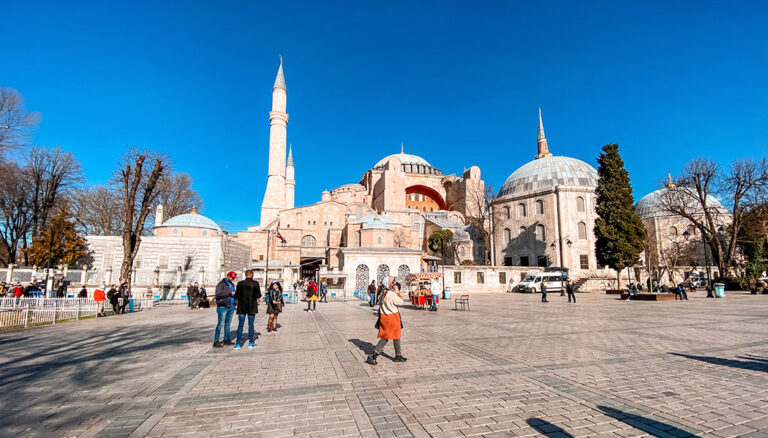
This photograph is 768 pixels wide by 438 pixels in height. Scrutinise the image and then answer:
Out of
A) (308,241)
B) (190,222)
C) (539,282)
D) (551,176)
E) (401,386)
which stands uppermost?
(551,176)

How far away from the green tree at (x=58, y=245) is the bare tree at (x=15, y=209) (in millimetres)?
3025

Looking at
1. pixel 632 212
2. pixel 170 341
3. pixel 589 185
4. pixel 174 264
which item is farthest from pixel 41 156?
pixel 589 185

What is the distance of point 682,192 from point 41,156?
5189 centimetres

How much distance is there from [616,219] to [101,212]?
159ft

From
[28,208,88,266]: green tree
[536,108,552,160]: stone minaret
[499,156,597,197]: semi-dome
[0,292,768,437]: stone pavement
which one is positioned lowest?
[0,292,768,437]: stone pavement

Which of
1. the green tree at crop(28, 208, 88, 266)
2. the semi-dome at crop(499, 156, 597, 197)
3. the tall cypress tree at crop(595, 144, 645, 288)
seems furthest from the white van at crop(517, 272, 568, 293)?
the green tree at crop(28, 208, 88, 266)

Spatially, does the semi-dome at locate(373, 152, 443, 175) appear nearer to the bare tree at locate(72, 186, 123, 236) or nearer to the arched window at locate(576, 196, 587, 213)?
the arched window at locate(576, 196, 587, 213)

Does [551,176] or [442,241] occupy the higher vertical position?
[551,176]

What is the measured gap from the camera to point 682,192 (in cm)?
2998

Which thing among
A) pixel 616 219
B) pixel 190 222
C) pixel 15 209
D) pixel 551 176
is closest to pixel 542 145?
pixel 551 176

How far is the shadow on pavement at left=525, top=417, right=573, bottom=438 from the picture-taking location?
313cm

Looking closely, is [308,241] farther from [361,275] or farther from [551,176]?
[551,176]

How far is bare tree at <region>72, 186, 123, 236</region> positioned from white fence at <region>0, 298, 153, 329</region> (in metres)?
28.3

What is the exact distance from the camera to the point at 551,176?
41719 millimetres
